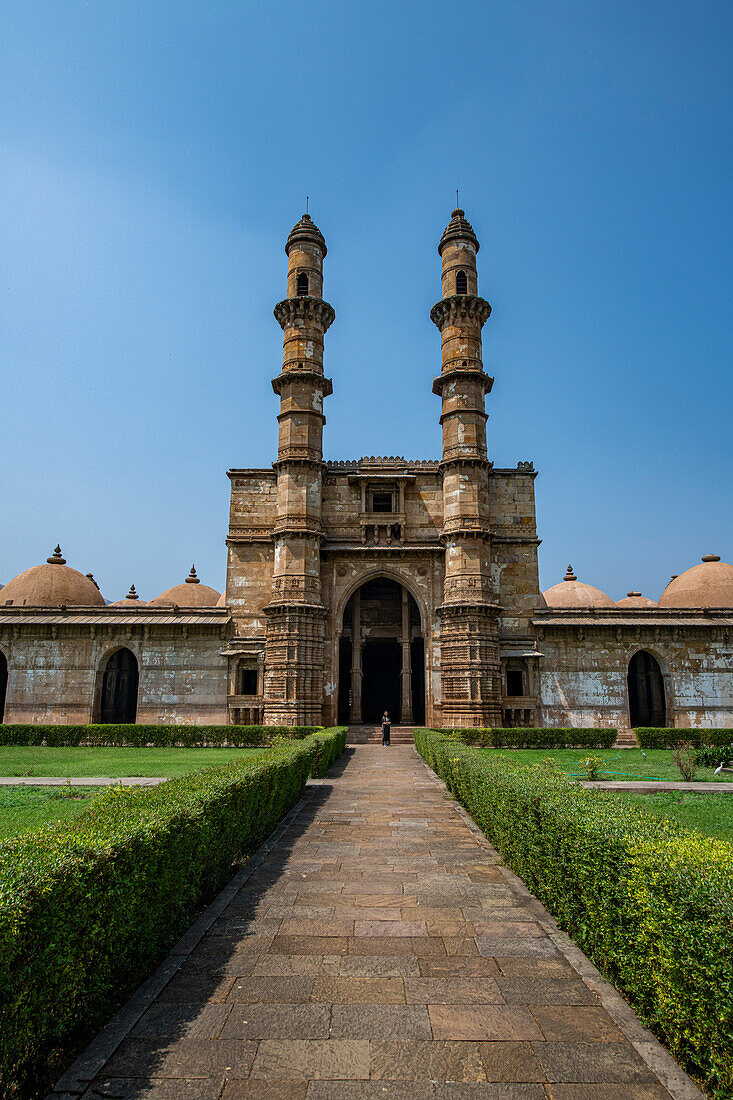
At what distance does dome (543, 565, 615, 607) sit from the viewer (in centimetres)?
3484

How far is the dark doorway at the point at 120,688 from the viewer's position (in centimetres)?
2992

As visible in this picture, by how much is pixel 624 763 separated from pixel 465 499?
1174 centimetres

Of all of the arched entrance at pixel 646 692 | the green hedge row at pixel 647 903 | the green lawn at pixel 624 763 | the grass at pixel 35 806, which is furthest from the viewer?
the arched entrance at pixel 646 692

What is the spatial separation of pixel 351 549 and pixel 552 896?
22.2 meters

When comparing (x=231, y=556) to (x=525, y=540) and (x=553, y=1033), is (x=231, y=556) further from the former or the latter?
(x=553, y=1033)

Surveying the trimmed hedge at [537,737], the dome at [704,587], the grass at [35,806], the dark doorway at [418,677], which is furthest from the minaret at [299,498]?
the dome at [704,587]

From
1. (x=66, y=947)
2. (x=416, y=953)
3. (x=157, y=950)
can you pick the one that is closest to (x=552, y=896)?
(x=416, y=953)

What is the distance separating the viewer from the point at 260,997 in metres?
4.50

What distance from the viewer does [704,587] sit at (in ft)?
100

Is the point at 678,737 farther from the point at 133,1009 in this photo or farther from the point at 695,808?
the point at 133,1009

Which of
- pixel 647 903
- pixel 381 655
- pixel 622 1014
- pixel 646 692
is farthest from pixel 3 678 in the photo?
pixel 647 903

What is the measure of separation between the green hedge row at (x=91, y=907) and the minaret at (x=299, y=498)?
18.2m

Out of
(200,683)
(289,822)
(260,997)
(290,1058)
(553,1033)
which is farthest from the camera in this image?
(200,683)

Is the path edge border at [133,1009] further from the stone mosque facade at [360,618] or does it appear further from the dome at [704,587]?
the dome at [704,587]
